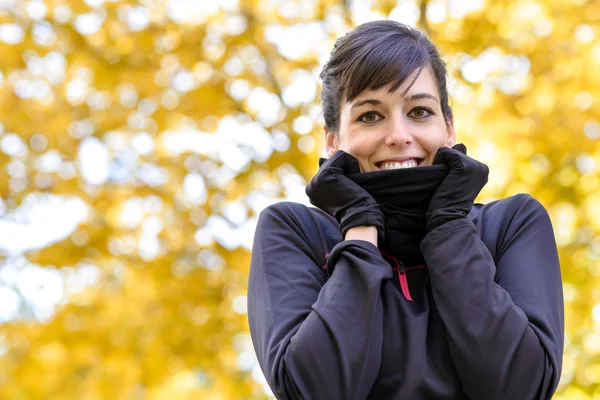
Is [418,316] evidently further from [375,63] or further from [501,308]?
[375,63]

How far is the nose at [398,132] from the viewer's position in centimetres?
209

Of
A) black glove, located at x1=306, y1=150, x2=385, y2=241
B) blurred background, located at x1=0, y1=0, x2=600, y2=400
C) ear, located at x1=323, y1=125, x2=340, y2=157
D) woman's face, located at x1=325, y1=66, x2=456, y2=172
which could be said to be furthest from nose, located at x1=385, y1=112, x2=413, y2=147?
blurred background, located at x1=0, y1=0, x2=600, y2=400

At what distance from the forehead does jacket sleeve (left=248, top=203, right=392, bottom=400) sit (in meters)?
0.38

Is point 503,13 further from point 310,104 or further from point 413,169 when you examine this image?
point 413,169

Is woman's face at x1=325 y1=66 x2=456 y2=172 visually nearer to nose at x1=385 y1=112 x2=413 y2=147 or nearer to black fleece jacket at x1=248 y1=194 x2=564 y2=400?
nose at x1=385 y1=112 x2=413 y2=147

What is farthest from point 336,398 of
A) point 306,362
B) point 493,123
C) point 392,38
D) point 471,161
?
point 493,123

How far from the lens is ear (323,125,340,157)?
2.31 metres

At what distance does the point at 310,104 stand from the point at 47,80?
1.57m

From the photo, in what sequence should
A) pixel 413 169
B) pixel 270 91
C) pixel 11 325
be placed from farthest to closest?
pixel 11 325, pixel 270 91, pixel 413 169

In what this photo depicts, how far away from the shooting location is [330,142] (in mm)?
2336

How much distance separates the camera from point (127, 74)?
4.91 metres

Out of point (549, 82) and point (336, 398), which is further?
point (549, 82)

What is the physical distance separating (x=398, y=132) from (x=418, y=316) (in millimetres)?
445

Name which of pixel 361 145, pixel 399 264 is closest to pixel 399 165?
pixel 361 145
